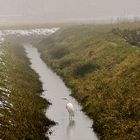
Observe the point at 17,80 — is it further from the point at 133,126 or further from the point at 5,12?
the point at 5,12

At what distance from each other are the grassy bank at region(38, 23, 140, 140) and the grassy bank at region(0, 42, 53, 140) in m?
3.61

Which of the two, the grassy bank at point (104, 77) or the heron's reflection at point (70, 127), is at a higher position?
the grassy bank at point (104, 77)

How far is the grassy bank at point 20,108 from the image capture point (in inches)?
909

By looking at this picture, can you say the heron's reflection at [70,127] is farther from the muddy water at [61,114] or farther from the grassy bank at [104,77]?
the grassy bank at [104,77]

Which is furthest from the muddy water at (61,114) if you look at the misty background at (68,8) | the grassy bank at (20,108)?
the misty background at (68,8)

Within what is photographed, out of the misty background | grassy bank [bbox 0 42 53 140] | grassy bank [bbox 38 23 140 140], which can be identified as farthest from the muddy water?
the misty background

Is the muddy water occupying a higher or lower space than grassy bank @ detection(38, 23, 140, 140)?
lower

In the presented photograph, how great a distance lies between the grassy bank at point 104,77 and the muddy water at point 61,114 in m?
0.62

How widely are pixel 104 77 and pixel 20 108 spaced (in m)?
11.9

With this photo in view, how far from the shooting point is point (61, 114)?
31.0 meters

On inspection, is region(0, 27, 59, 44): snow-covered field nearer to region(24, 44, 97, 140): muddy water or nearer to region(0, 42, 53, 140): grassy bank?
region(24, 44, 97, 140): muddy water

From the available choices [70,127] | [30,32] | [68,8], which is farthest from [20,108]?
[68,8]

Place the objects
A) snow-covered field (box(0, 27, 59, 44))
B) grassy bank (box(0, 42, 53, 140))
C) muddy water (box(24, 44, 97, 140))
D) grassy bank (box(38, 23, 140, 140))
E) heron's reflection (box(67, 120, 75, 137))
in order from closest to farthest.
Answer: grassy bank (box(0, 42, 53, 140)), muddy water (box(24, 44, 97, 140)), heron's reflection (box(67, 120, 75, 137)), grassy bank (box(38, 23, 140, 140)), snow-covered field (box(0, 27, 59, 44))

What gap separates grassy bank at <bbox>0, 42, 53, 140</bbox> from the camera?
2308 cm
